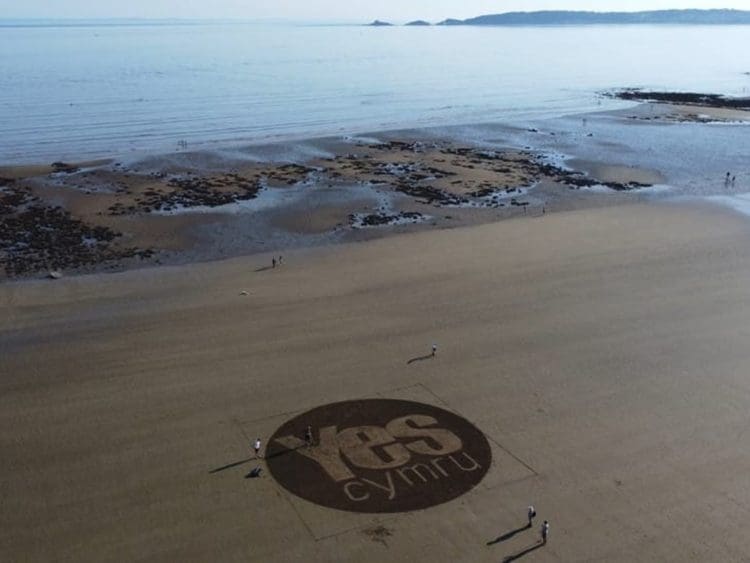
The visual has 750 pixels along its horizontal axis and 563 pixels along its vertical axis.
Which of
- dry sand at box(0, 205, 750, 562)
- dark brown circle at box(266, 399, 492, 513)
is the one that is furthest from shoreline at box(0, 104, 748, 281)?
dark brown circle at box(266, 399, 492, 513)

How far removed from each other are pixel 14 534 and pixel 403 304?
13.9m

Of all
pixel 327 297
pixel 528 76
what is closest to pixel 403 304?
pixel 327 297

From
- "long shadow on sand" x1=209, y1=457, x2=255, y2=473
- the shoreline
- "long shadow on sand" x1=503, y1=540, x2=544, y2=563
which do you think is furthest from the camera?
the shoreline

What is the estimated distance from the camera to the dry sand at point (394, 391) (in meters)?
14.0

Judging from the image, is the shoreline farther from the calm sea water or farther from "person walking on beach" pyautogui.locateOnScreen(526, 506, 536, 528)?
"person walking on beach" pyautogui.locateOnScreen(526, 506, 536, 528)

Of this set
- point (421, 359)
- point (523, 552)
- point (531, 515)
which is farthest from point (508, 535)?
point (421, 359)

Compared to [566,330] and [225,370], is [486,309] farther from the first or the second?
[225,370]

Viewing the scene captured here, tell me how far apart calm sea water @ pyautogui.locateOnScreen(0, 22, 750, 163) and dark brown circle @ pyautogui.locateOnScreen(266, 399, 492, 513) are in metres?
39.3

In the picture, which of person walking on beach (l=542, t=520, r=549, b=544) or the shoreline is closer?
person walking on beach (l=542, t=520, r=549, b=544)

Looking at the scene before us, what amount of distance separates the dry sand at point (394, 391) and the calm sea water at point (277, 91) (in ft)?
101

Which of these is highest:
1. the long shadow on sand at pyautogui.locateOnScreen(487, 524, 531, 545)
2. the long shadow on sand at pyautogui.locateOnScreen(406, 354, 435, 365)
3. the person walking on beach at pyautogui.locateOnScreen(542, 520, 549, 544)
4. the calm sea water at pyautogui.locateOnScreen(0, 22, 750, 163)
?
the calm sea water at pyautogui.locateOnScreen(0, 22, 750, 163)

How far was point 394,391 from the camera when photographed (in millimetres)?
19016

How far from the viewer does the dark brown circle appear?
1485 centimetres

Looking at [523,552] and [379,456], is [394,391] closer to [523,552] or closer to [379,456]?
[379,456]
